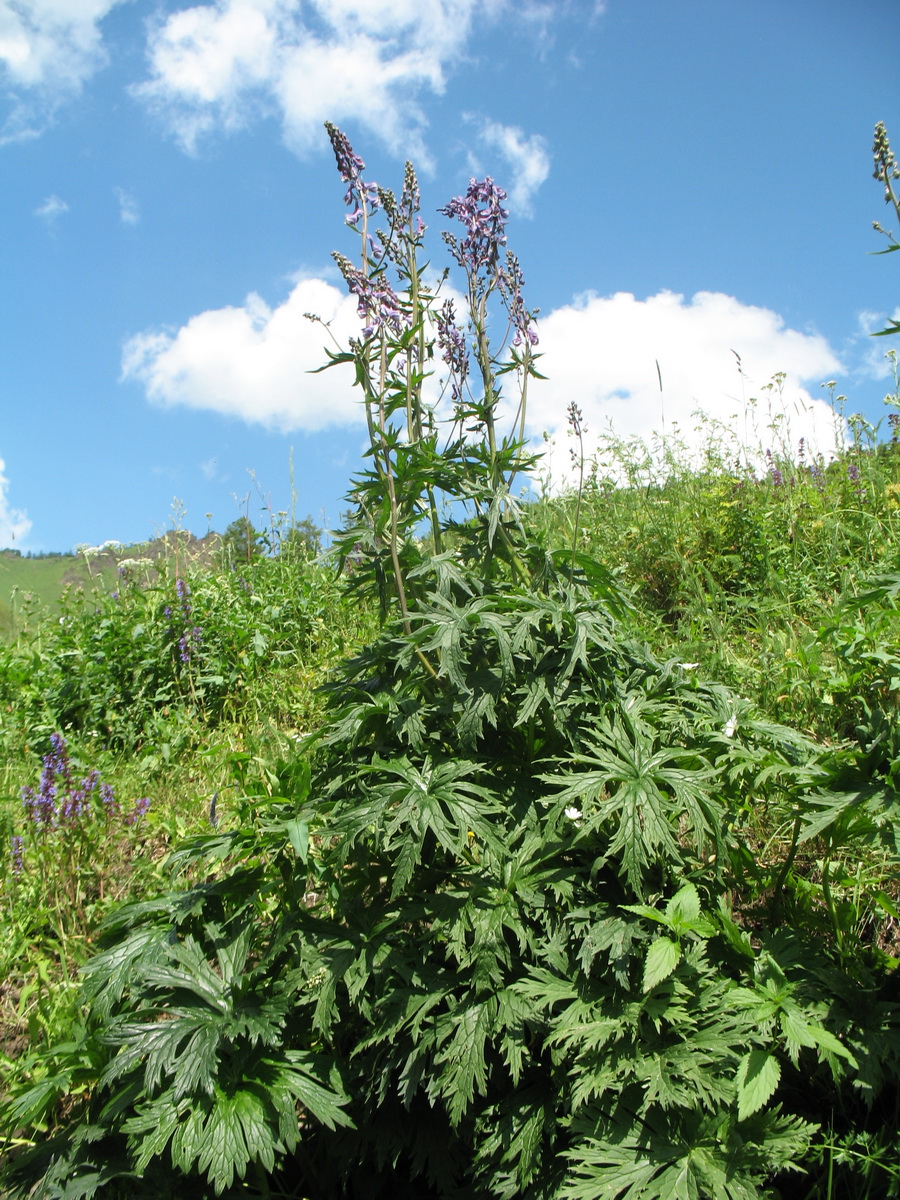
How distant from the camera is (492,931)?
1809 mm

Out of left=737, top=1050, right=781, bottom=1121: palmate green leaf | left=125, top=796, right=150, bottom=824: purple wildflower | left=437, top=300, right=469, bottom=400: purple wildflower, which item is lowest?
left=737, top=1050, right=781, bottom=1121: palmate green leaf

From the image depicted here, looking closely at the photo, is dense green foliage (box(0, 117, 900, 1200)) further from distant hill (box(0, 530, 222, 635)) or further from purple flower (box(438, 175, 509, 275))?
distant hill (box(0, 530, 222, 635))

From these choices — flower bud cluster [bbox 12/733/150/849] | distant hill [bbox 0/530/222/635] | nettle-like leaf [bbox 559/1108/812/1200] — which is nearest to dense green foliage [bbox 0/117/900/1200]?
nettle-like leaf [bbox 559/1108/812/1200]

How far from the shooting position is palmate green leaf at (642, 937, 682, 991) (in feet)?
5.52

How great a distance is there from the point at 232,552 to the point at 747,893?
5.28m

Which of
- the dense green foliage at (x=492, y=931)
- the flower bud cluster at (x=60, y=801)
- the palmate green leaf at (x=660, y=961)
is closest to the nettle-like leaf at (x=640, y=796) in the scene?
the dense green foliage at (x=492, y=931)

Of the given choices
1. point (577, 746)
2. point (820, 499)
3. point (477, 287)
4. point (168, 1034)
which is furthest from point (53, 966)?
point (820, 499)

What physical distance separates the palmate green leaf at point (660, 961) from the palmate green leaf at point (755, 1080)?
0.23 m

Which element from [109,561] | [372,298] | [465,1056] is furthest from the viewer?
[109,561]

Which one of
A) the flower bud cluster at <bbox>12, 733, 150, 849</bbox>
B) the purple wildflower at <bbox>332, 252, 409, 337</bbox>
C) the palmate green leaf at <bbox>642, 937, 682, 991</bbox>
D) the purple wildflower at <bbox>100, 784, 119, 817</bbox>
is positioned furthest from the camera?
the purple wildflower at <bbox>100, 784, 119, 817</bbox>

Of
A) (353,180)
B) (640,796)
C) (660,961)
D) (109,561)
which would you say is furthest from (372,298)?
(109,561)

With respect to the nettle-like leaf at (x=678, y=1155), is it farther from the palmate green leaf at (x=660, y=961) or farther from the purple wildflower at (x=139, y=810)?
the purple wildflower at (x=139, y=810)

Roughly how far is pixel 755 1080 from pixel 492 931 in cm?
62

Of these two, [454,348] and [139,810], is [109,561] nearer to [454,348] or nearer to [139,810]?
[139,810]
